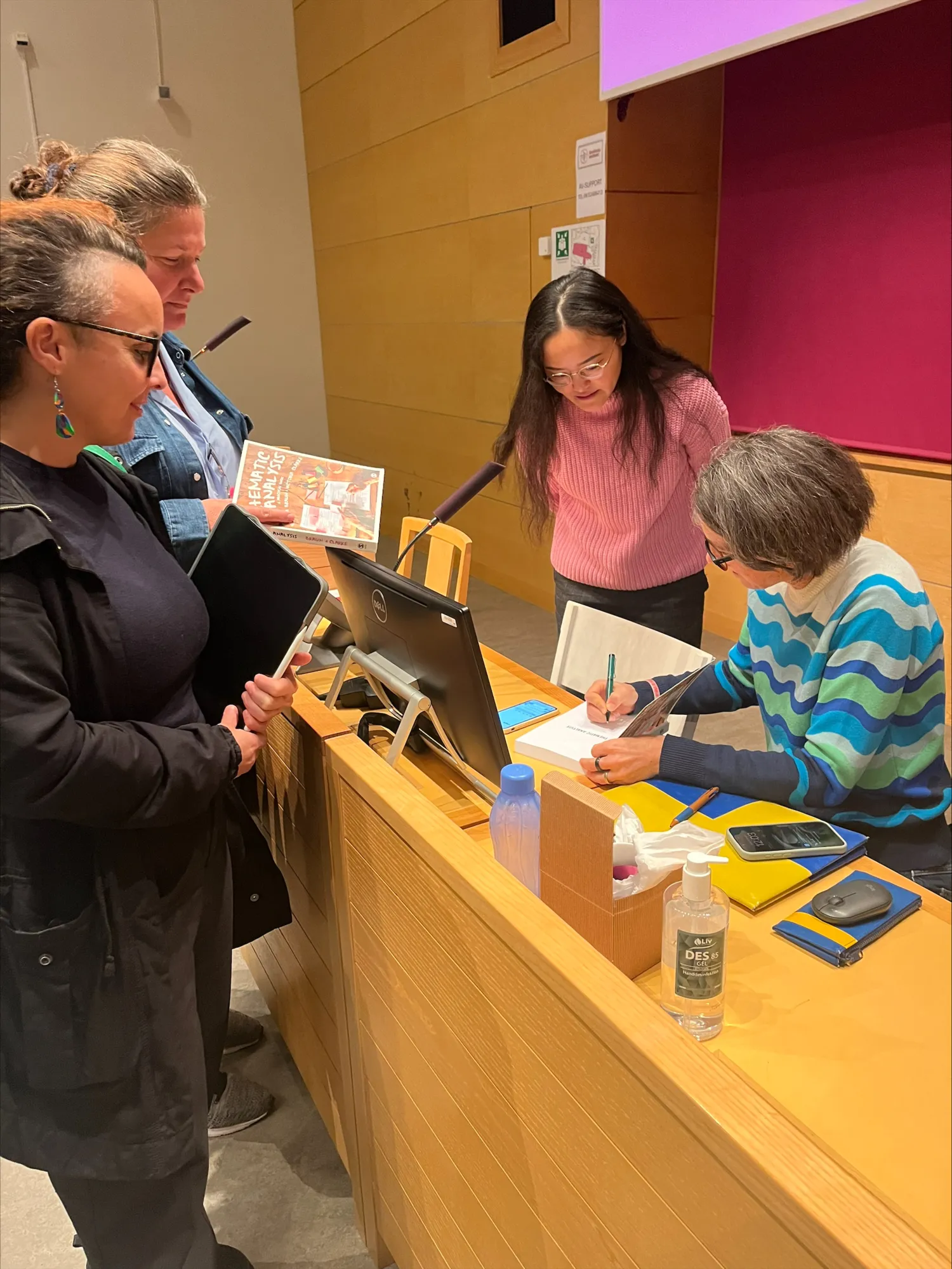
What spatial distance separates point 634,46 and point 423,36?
1.92 meters

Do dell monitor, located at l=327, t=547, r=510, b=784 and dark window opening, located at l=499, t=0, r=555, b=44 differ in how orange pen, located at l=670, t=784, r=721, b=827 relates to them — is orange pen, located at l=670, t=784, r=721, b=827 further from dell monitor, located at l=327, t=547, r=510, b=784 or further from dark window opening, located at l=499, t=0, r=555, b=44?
dark window opening, located at l=499, t=0, r=555, b=44

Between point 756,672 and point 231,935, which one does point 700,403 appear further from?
point 231,935

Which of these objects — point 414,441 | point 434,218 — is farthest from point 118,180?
point 414,441

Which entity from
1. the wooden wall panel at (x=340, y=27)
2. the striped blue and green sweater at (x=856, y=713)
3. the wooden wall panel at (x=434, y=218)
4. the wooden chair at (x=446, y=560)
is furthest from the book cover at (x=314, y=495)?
the wooden wall panel at (x=340, y=27)

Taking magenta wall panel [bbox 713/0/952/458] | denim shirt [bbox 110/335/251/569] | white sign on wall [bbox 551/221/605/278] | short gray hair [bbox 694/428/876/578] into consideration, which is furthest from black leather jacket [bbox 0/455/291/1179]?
white sign on wall [bbox 551/221/605/278]

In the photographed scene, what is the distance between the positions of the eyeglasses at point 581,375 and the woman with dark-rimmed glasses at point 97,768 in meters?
1.08

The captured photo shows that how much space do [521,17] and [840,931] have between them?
416 cm

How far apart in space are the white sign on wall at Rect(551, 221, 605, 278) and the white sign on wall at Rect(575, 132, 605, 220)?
53 millimetres

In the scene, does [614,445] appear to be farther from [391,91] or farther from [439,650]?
[391,91]

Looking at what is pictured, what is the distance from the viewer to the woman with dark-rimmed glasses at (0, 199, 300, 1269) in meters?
0.93

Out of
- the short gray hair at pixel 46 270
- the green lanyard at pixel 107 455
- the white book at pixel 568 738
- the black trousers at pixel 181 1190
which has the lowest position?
the black trousers at pixel 181 1190

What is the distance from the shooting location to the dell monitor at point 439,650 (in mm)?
1182

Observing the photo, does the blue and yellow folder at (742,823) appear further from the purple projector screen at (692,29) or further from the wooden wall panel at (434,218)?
the wooden wall panel at (434,218)

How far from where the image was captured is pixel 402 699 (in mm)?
1500
